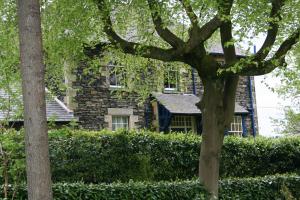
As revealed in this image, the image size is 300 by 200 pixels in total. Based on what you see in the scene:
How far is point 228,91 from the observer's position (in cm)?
1285

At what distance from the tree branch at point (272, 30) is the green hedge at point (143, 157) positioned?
543 centimetres

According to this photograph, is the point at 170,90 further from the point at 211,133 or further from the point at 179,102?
the point at 211,133

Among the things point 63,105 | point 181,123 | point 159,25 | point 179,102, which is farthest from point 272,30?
point 181,123

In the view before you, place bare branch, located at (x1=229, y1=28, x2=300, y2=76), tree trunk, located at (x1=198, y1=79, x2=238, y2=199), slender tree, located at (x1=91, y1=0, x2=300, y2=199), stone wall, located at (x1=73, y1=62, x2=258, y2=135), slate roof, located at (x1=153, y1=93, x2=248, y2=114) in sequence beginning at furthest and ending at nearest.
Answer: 1. slate roof, located at (x1=153, y1=93, x2=248, y2=114)
2. stone wall, located at (x1=73, y1=62, x2=258, y2=135)
3. tree trunk, located at (x1=198, y1=79, x2=238, y2=199)
4. bare branch, located at (x1=229, y1=28, x2=300, y2=76)
5. slender tree, located at (x1=91, y1=0, x2=300, y2=199)

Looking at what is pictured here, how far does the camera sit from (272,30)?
38.6 ft

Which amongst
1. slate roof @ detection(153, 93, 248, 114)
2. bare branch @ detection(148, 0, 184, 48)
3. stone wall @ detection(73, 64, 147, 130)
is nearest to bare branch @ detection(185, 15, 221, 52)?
bare branch @ detection(148, 0, 184, 48)

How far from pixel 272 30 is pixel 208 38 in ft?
4.95

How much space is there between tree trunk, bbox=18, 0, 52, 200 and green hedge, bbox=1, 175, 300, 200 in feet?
13.5

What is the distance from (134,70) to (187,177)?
13.0 feet

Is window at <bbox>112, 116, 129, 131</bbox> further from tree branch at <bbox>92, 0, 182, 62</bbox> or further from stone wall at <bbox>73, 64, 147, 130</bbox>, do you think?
tree branch at <bbox>92, 0, 182, 62</bbox>

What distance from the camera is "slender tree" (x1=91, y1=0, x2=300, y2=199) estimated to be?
10.6 meters

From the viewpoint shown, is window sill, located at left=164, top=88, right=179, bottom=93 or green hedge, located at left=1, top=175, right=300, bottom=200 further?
window sill, located at left=164, top=88, right=179, bottom=93

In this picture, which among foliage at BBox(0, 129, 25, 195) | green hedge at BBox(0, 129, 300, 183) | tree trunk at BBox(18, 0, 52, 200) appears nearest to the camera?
tree trunk at BBox(18, 0, 52, 200)

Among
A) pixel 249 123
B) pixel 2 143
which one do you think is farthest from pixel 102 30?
pixel 249 123
